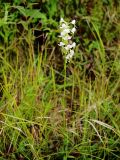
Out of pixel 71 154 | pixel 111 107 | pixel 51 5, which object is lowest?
pixel 71 154

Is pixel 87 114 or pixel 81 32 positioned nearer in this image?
pixel 87 114

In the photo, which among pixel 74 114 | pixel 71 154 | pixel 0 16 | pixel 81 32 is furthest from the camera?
pixel 81 32

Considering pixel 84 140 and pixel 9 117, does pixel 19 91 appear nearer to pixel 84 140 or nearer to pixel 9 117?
pixel 9 117

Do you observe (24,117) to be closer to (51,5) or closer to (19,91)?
(19,91)

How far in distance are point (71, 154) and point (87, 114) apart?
234mm

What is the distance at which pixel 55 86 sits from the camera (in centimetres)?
285

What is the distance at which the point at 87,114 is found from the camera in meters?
2.46

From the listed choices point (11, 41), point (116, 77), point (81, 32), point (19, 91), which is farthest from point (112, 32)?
point (19, 91)

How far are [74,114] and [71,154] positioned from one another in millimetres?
278

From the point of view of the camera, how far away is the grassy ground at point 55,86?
95.2 inches

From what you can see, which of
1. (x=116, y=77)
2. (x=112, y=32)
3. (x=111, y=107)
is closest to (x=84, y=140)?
(x=111, y=107)

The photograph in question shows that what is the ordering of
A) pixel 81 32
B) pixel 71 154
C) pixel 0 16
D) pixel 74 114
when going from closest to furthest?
1. pixel 71 154
2. pixel 74 114
3. pixel 0 16
4. pixel 81 32

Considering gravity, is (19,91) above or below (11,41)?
below

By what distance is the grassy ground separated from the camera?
2418 mm
